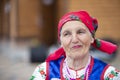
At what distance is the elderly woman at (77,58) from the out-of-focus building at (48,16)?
32.4 feet

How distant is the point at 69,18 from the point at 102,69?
0.45m

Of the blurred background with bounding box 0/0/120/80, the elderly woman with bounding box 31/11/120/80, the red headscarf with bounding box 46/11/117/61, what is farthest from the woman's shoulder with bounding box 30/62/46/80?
the blurred background with bounding box 0/0/120/80

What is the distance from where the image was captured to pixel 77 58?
3252 mm

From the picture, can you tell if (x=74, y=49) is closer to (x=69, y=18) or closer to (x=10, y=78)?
(x=69, y=18)

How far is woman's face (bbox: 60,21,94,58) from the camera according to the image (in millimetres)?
3182

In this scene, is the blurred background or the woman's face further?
the blurred background

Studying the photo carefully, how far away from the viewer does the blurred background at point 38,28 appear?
1249 centimetres

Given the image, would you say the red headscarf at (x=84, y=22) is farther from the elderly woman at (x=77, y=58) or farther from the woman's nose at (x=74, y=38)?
the woman's nose at (x=74, y=38)

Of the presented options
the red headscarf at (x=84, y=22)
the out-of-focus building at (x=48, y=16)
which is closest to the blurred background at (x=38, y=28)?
the out-of-focus building at (x=48, y=16)

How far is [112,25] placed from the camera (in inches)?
548

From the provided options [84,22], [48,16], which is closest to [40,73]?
[84,22]

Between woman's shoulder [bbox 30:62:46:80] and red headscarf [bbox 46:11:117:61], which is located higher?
red headscarf [bbox 46:11:117:61]

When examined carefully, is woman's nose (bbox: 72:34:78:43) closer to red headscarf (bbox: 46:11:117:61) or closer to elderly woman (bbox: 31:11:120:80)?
elderly woman (bbox: 31:11:120:80)

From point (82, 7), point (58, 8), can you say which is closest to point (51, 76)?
point (82, 7)
